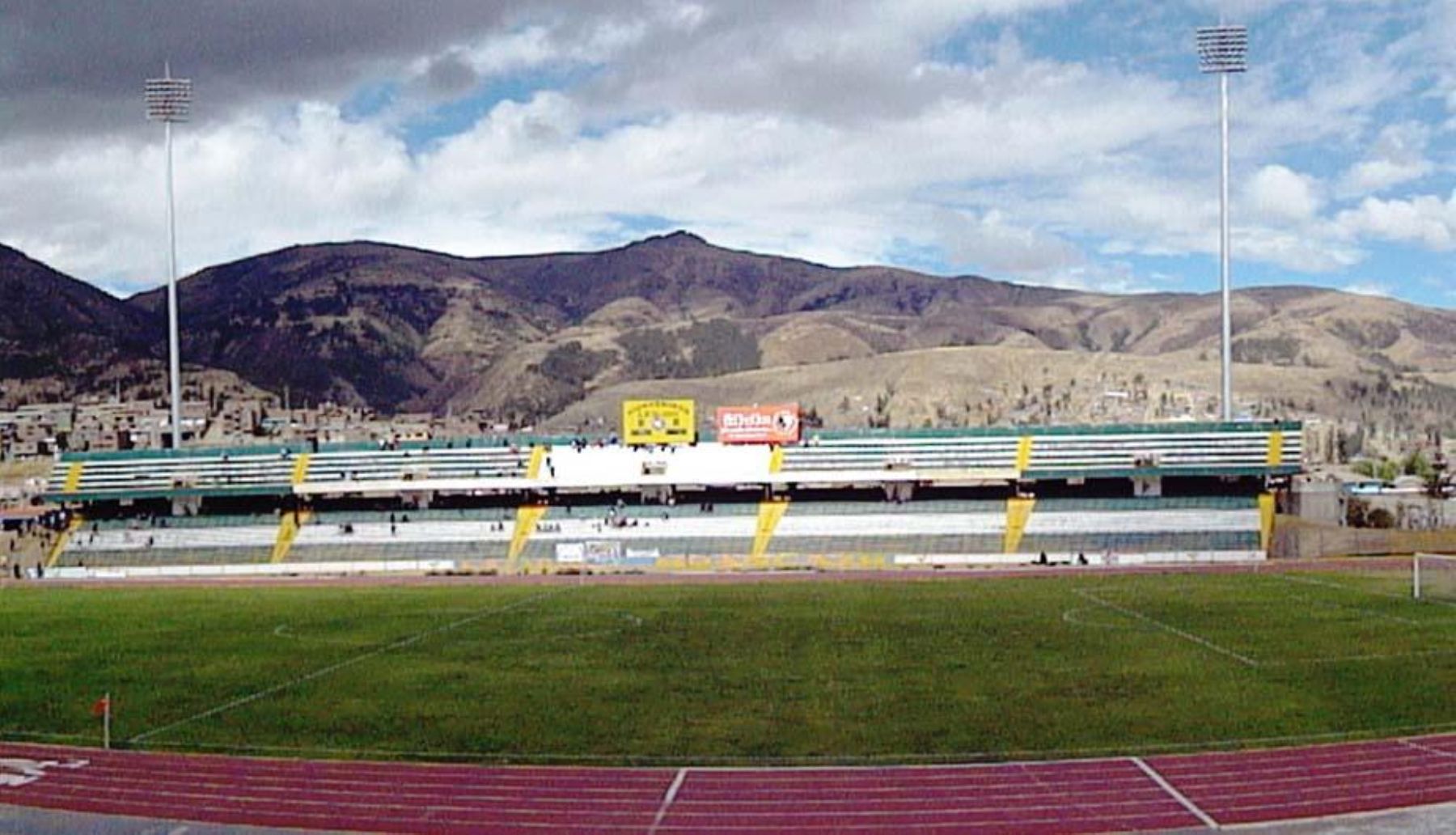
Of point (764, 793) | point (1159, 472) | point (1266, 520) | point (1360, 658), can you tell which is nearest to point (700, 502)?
point (1159, 472)

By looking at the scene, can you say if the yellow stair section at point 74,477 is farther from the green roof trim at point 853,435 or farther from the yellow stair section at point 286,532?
the yellow stair section at point 286,532

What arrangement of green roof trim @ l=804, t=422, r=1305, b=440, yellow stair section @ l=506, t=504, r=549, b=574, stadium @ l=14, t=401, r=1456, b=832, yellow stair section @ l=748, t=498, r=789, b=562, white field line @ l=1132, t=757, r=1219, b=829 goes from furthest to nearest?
1. green roof trim @ l=804, t=422, r=1305, b=440
2. yellow stair section @ l=506, t=504, r=549, b=574
3. yellow stair section @ l=748, t=498, r=789, b=562
4. stadium @ l=14, t=401, r=1456, b=832
5. white field line @ l=1132, t=757, r=1219, b=829

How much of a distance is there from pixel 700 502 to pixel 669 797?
4434 cm

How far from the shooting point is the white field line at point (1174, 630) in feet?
103

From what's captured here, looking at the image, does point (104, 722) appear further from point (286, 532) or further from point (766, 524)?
point (286, 532)

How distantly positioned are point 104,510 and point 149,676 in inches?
1669

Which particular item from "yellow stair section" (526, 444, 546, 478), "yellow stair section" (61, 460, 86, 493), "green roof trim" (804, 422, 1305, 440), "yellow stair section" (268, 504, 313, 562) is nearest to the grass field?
"yellow stair section" (268, 504, 313, 562)

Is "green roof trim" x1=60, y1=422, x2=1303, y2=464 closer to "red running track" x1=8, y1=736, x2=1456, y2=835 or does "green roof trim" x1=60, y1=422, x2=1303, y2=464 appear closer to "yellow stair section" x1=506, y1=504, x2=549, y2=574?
"yellow stair section" x1=506, y1=504, x2=549, y2=574

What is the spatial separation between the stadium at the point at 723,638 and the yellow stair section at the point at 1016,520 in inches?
8.2

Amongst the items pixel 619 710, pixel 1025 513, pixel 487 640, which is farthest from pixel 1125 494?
pixel 619 710

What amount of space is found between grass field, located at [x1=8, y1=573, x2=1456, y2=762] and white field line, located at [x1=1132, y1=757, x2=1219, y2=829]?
3.53 feet

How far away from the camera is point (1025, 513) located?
6103cm

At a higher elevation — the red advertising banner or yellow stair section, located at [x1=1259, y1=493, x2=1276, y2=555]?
the red advertising banner

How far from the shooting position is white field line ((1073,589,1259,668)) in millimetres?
31469
